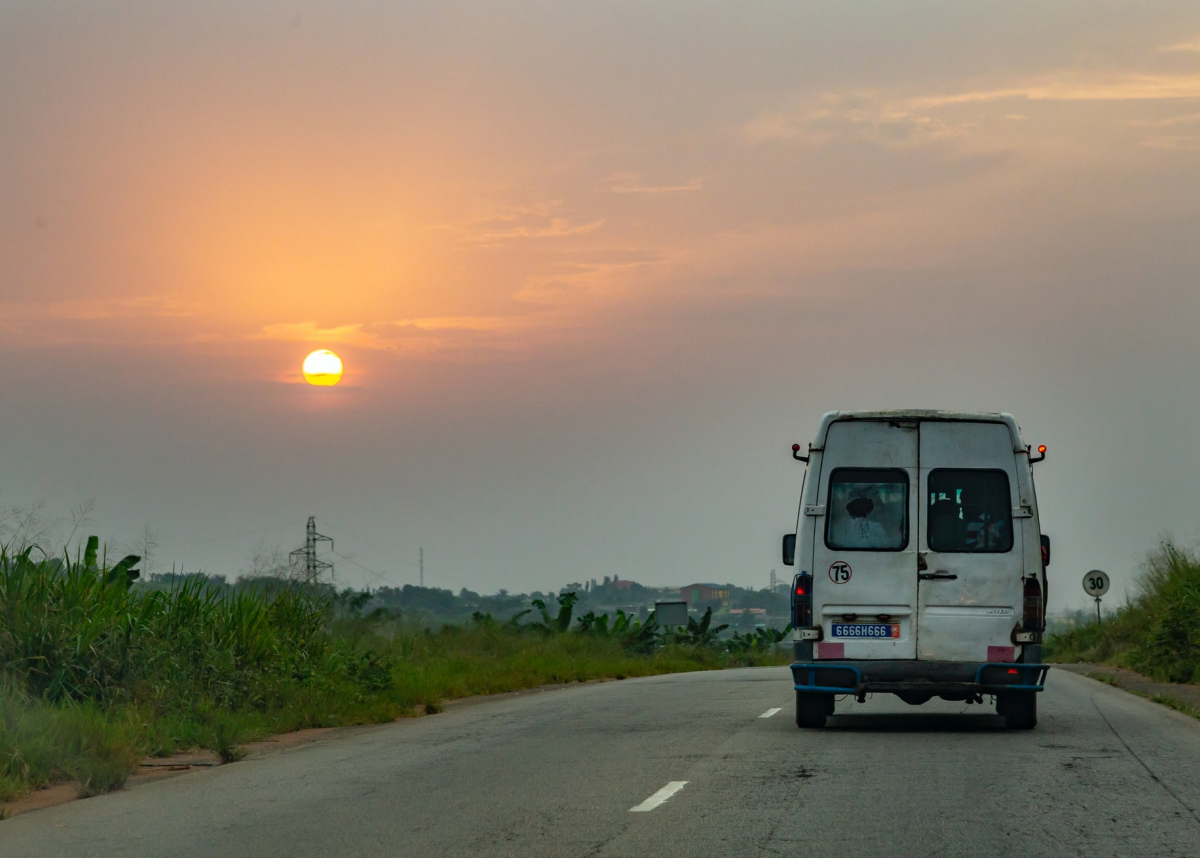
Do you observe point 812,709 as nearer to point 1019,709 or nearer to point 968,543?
point 1019,709

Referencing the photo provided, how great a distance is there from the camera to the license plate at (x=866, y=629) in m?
14.4

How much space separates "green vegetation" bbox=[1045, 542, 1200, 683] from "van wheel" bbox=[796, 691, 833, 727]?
1568 cm

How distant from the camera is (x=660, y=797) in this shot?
10.3m

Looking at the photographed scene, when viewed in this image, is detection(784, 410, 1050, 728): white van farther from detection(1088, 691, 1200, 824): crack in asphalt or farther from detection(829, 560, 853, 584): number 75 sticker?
detection(1088, 691, 1200, 824): crack in asphalt

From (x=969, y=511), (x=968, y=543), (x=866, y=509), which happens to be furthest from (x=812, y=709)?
(x=969, y=511)

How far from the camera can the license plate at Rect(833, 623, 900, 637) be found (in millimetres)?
14406

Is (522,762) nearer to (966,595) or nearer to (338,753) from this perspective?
(338,753)

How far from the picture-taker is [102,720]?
536 inches

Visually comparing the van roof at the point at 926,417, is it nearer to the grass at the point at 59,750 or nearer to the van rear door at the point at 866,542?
the van rear door at the point at 866,542

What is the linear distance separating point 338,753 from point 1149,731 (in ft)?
28.4

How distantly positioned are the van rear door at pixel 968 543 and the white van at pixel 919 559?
0.01 m

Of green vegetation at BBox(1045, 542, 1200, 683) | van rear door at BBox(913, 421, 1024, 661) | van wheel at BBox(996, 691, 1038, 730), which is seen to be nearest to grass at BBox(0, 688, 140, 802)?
van rear door at BBox(913, 421, 1024, 661)

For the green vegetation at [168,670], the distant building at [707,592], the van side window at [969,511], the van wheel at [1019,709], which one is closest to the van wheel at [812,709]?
the van wheel at [1019,709]

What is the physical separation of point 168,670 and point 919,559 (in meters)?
8.93
